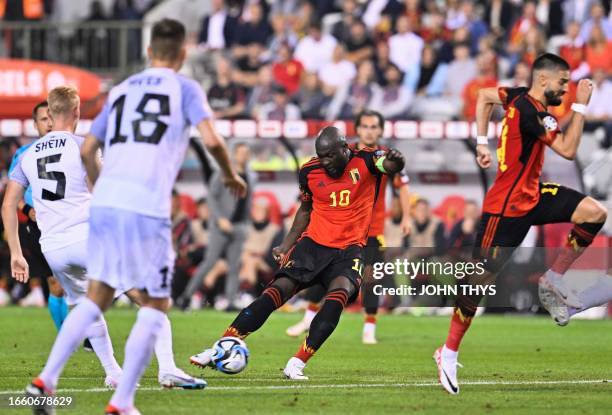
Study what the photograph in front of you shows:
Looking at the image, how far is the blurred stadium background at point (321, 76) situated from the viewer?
2167 cm

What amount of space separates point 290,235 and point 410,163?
10683mm

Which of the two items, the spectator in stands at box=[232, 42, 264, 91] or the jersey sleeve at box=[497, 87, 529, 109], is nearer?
the jersey sleeve at box=[497, 87, 529, 109]

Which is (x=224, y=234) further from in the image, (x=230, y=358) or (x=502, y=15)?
(x=230, y=358)

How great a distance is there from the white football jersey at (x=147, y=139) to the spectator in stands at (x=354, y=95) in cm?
1543

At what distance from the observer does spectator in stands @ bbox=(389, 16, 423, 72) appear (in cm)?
2495

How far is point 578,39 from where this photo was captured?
79.2 feet

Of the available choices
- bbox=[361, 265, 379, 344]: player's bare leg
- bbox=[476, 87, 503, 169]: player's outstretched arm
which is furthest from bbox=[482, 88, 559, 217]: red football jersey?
bbox=[361, 265, 379, 344]: player's bare leg

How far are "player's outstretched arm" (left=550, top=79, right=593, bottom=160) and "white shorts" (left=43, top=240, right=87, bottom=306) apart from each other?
151 inches

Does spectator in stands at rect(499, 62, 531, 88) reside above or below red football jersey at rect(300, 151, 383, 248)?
below

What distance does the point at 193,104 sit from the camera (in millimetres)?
8141

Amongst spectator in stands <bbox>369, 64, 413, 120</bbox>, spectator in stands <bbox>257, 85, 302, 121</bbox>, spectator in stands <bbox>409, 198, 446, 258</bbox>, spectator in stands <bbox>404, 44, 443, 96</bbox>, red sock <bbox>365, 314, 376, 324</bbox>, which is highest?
spectator in stands <bbox>404, 44, 443, 96</bbox>

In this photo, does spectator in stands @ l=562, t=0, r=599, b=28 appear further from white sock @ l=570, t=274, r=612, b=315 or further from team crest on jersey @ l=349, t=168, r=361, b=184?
team crest on jersey @ l=349, t=168, r=361, b=184

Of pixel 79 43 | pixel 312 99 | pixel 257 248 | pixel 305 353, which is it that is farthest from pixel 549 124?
pixel 79 43

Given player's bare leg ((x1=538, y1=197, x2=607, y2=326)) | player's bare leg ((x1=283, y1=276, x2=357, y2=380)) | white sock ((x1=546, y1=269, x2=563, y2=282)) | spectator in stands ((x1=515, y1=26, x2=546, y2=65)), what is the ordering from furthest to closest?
1. spectator in stands ((x1=515, y1=26, x2=546, y2=65))
2. white sock ((x1=546, y1=269, x2=563, y2=282))
3. player's bare leg ((x1=283, y1=276, x2=357, y2=380))
4. player's bare leg ((x1=538, y1=197, x2=607, y2=326))
